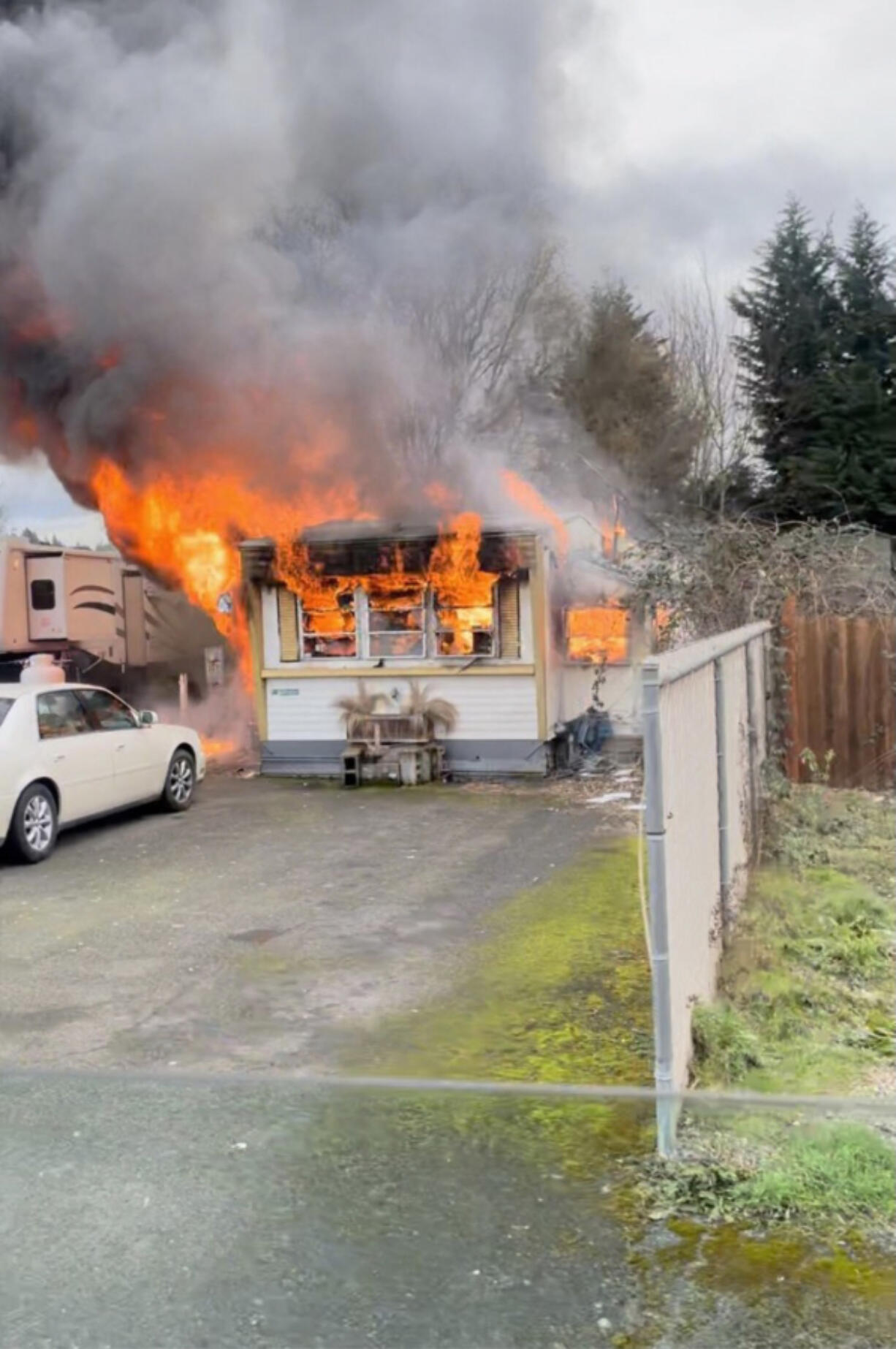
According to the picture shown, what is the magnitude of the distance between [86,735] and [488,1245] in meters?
7.18

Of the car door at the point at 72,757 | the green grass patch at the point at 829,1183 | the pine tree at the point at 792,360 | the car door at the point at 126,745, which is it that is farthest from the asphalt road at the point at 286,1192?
the pine tree at the point at 792,360

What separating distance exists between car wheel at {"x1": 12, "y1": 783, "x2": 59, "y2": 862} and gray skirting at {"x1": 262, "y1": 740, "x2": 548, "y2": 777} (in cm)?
454

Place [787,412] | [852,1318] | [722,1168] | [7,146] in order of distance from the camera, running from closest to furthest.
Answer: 1. [852,1318]
2. [722,1168]
3. [7,146]
4. [787,412]

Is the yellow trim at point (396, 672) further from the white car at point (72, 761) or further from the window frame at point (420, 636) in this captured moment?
the white car at point (72, 761)

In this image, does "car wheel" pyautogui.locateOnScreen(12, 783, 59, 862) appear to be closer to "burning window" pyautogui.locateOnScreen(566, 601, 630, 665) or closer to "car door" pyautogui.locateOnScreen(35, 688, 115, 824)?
"car door" pyautogui.locateOnScreen(35, 688, 115, 824)

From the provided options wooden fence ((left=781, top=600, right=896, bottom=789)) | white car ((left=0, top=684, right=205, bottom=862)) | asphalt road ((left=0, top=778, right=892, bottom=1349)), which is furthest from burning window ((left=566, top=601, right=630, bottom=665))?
asphalt road ((left=0, top=778, right=892, bottom=1349))

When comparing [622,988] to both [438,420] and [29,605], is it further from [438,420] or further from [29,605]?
[29,605]

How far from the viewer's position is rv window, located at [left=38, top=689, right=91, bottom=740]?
9.28 m

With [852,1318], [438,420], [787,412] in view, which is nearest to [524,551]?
[438,420]

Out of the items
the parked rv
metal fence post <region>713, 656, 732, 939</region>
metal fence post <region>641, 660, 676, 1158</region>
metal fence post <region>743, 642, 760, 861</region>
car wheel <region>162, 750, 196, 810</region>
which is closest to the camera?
metal fence post <region>641, 660, 676, 1158</region>

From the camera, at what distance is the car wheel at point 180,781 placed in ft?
36.8

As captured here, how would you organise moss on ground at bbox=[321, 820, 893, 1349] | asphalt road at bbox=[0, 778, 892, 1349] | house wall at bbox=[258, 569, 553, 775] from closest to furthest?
asphalt road at bbox=[0, 778, 892, 1349] → moss on ground at bbox=[321, 820, 893, 1349] → house wall at bbox=[258, 569, 553, 775]

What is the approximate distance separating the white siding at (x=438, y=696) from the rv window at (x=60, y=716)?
4.07 m

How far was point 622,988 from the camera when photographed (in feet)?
19.0
